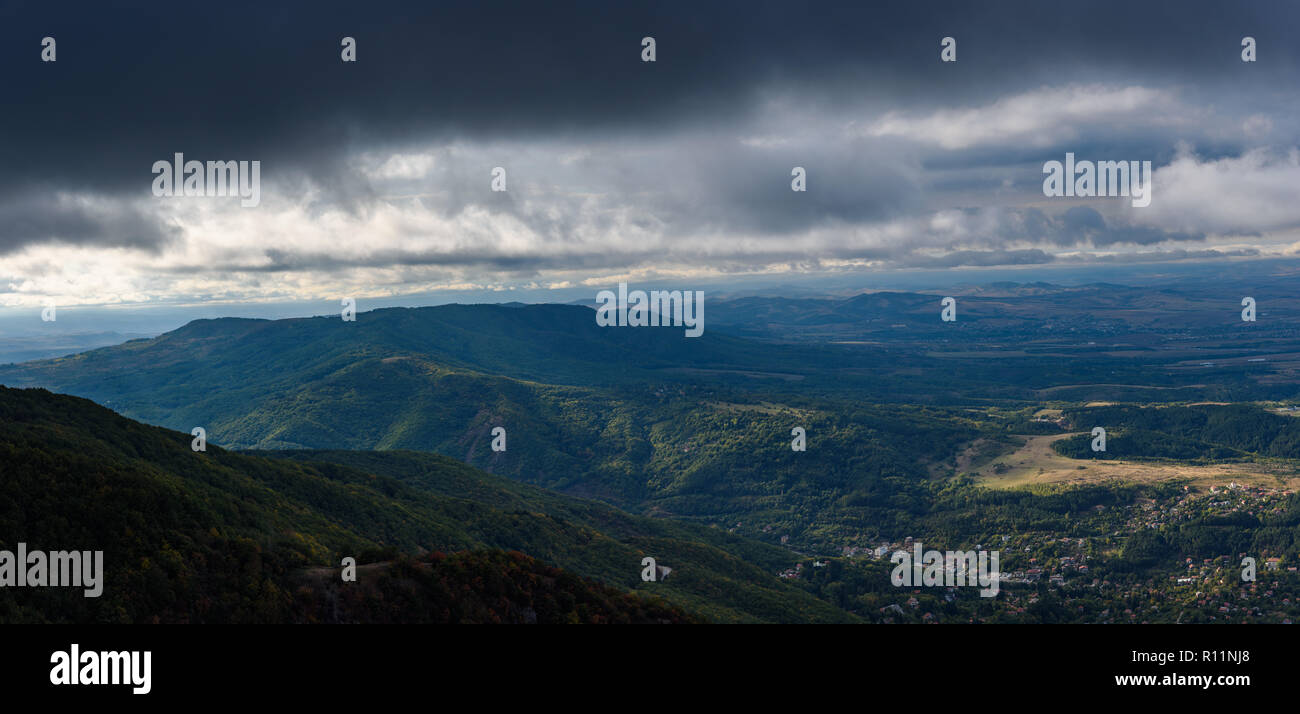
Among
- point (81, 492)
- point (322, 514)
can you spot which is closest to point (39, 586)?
point (81, 492)

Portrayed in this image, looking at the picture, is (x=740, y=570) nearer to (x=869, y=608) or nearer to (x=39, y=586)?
(x=869, y=608)

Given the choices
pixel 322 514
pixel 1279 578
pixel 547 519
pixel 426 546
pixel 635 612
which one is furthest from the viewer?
pixel 1279 578

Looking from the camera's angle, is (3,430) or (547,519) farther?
(547,519)

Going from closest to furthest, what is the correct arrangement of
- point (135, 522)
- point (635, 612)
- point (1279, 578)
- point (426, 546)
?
1. point (135, 522)
2. point (635, 612)
3. point (426, 546)
4. point (1279, 578)
